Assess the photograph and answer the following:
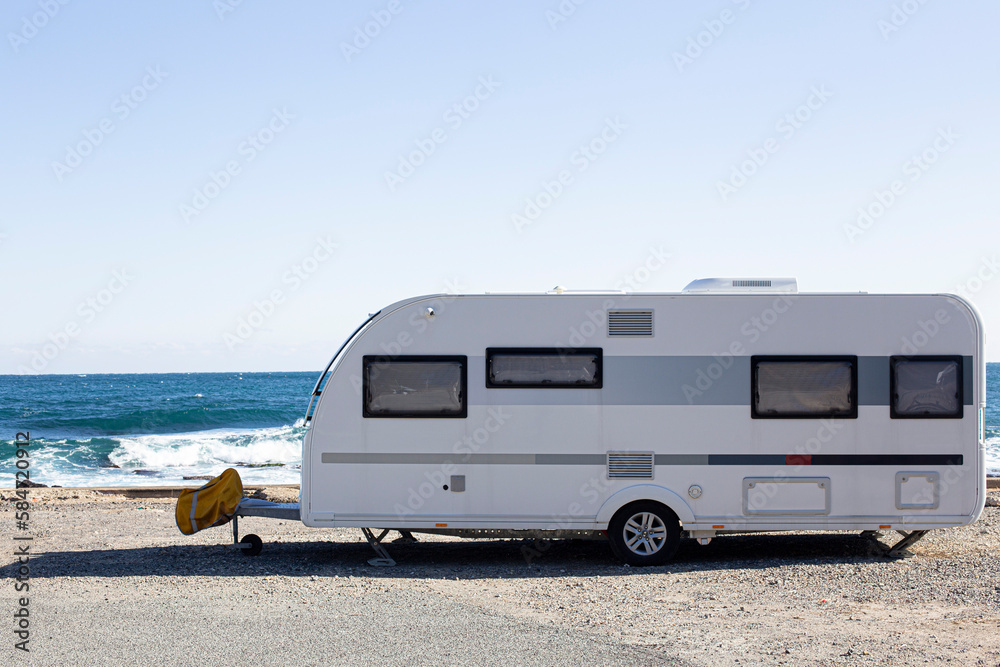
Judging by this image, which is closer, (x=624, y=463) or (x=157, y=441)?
(x=624, y=463)

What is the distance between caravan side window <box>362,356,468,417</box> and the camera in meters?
8.28

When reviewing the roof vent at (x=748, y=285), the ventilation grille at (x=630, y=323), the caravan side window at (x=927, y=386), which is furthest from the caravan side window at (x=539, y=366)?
the caravan side window at (x=927, y=386)

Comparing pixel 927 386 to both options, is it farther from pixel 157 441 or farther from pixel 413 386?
pixel 157 441

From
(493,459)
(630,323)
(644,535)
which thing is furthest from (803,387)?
(493,459)

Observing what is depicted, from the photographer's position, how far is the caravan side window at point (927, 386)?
8.20 meters

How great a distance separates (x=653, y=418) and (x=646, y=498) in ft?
2.68

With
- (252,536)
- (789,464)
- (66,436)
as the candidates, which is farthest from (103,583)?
(66,436)

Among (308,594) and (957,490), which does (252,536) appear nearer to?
(308,594)

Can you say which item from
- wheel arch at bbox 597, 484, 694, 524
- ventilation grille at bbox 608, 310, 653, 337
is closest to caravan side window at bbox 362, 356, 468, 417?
ventilation grille at bbox 608, 310, 653, 337

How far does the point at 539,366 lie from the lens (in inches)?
327

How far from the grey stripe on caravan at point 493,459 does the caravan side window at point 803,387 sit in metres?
0.88

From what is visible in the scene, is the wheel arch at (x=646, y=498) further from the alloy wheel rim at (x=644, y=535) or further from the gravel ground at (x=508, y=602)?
the gravel ground at (x=508, y=602)

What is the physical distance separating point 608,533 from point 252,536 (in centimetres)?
401

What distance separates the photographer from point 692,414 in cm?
821
